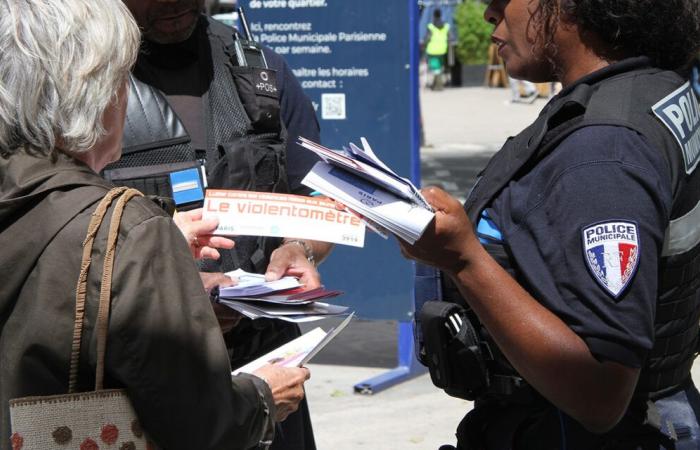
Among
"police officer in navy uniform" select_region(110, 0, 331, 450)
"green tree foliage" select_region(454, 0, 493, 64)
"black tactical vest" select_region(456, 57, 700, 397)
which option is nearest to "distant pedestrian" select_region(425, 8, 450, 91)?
"green tree foliage" select_region(454, 0, 493, 64)

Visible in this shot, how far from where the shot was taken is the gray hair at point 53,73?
1.77 m

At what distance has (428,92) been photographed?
26.1 m

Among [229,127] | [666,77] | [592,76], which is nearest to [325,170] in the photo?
[592,76]

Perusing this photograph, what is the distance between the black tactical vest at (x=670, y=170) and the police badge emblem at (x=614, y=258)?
0.18m

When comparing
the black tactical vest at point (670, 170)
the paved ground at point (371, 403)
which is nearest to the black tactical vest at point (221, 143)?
the black tactical vest at point (670, 170)

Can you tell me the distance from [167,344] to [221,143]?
45.6 inches

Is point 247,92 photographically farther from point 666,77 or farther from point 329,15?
point 329,15

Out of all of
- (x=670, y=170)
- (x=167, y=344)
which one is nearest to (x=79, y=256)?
(x=167, y=344)

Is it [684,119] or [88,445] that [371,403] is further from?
[88,445]

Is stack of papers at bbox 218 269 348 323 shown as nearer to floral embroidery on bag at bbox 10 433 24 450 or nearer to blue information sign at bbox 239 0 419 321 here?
floral embroidery on bag at bbox 10 433 24 450

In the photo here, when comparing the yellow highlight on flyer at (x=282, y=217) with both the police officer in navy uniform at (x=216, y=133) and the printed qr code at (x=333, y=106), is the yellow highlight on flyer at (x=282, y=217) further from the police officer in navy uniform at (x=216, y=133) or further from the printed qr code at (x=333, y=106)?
the printed qr code at (x=333, y=106)

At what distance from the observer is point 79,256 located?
1.71 metres

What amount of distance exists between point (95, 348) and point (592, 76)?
3.57ft

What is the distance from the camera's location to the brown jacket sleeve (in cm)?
170
